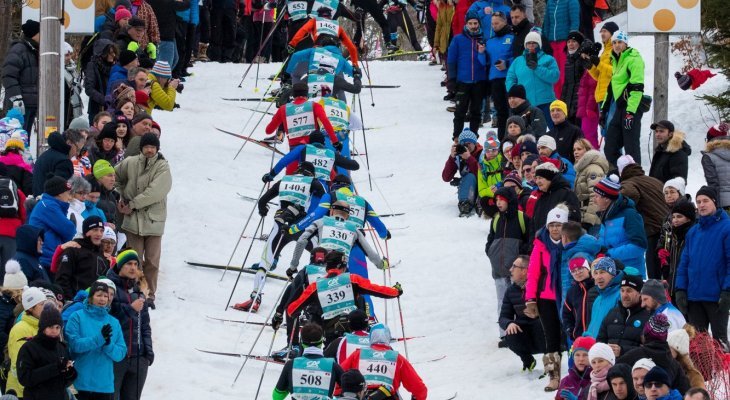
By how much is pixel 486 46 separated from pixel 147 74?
17.0 ft

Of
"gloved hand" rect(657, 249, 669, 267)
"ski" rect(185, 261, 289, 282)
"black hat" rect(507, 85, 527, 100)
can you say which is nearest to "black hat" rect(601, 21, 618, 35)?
"black hat" rect(507, 85, 527, 100)

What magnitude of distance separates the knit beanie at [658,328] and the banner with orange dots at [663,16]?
662cm

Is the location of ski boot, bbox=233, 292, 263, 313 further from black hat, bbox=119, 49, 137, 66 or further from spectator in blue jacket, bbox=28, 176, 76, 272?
black hat, bbox=119, 49, 137, 66

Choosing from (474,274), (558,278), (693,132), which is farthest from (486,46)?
(558,278)

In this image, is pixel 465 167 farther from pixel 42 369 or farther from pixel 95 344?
Answer: pixel 42 369

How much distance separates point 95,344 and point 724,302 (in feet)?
15.9

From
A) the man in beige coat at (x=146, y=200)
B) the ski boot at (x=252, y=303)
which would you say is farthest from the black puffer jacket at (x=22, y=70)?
the ski boot at (x=252, y=303)

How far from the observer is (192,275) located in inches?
652

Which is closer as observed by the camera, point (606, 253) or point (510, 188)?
point (606, 253)

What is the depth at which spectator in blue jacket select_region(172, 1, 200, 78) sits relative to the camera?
79.5ft

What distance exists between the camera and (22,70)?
1719 cm

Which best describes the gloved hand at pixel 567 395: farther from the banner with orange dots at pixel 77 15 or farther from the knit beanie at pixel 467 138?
the banner with orange dots at pixel 77 15

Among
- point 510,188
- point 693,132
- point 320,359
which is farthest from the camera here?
point 693,132

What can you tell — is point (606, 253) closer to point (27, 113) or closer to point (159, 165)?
point (159, 165)
